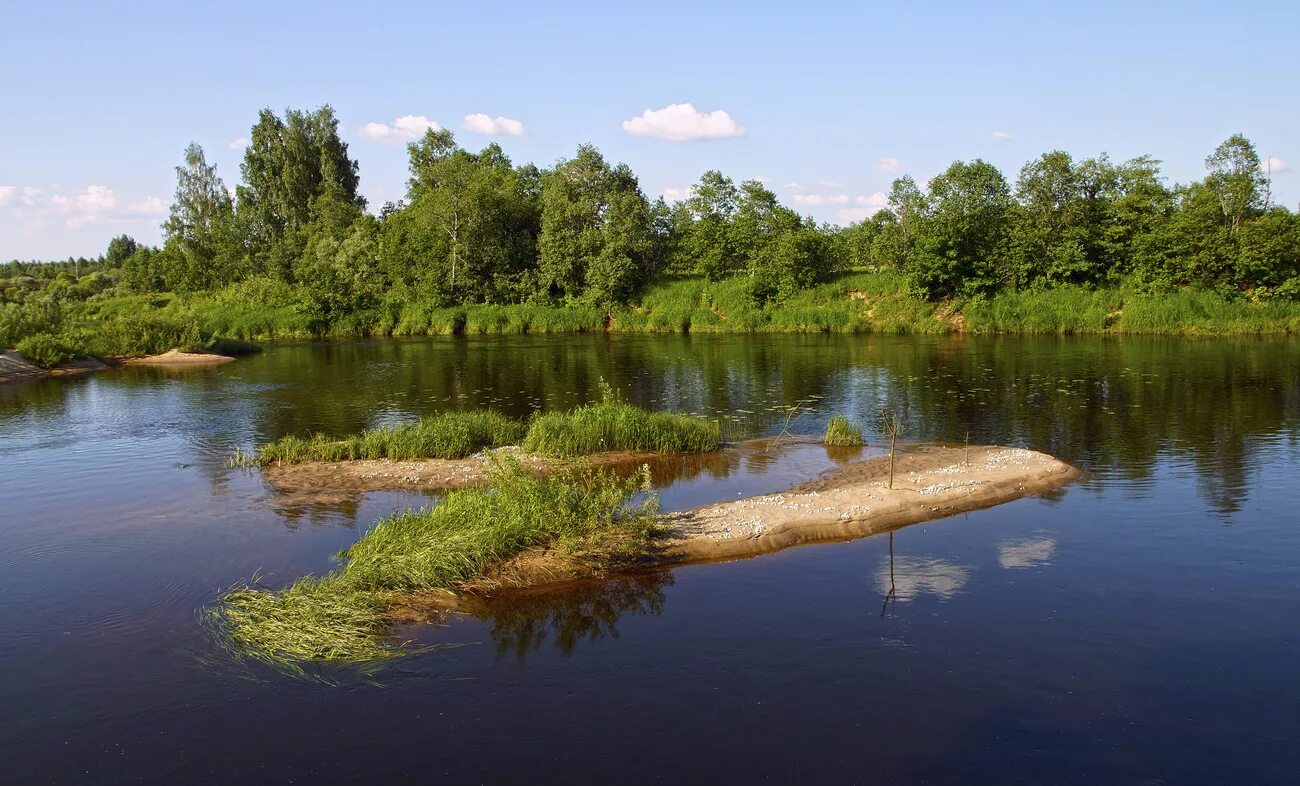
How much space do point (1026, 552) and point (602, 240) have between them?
5954 cm

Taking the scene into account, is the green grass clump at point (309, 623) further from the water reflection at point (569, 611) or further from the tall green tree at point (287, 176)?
the tall green tree at point (287, 176)

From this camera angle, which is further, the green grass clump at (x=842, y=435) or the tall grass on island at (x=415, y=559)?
the green grass clump at (x=842, y=435)

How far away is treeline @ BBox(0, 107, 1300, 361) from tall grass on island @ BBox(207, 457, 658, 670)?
1823 inches

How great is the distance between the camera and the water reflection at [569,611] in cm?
1297

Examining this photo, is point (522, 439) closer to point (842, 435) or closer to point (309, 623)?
point (842, 435)

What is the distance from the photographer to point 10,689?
11.6m

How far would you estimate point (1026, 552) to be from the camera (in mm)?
16125

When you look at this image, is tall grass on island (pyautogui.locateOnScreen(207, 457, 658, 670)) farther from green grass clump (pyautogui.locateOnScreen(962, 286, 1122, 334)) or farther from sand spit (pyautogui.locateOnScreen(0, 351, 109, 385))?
green grass clump (pyautogui.locateOnScreen(962, 286, 1122, 334))

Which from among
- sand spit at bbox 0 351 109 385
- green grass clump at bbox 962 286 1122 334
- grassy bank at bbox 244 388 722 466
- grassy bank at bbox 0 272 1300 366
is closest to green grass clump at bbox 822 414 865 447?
grassy bank at bbox 244 388 722 466

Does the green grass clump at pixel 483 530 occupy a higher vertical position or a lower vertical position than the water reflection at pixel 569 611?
higher

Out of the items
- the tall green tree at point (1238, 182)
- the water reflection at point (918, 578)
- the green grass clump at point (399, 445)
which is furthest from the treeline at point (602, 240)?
the water reflection at point (918, 578)

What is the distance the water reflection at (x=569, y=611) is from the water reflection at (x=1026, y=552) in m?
6.19

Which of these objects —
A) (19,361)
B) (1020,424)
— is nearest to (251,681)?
(1020,424)

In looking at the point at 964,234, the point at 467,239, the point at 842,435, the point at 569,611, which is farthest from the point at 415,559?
the point at 467,239
